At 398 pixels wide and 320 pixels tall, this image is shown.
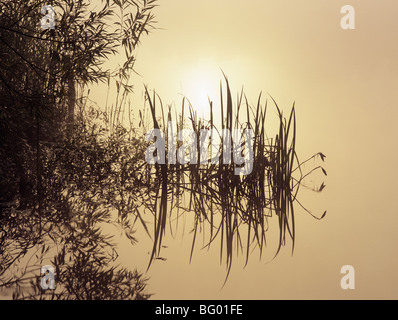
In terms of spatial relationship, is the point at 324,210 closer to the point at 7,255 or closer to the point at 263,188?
the point at 263,188

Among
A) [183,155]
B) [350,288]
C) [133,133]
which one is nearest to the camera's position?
[350,288]

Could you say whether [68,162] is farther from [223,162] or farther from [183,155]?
[223,162]

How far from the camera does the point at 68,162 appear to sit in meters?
5.05

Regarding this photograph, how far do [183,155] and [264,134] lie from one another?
2.85 ft

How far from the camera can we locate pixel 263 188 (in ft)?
15.4

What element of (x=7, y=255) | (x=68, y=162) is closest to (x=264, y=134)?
(x=68, y=162)

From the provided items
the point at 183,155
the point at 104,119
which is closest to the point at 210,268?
the point at 183,155

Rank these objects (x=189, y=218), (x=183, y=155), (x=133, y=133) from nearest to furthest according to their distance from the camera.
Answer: (x=189, y=218) → (x=183, y=155) → (x=133, y=133)

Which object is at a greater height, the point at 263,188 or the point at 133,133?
the point at 133,133

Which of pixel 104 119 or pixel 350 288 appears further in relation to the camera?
pixel 104 119

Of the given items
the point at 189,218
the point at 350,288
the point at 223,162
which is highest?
the point at 223,162

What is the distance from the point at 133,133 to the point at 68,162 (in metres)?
0.87

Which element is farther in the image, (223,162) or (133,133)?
(133,133)

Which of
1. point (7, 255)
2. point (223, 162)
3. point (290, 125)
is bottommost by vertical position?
point (7, 255)
